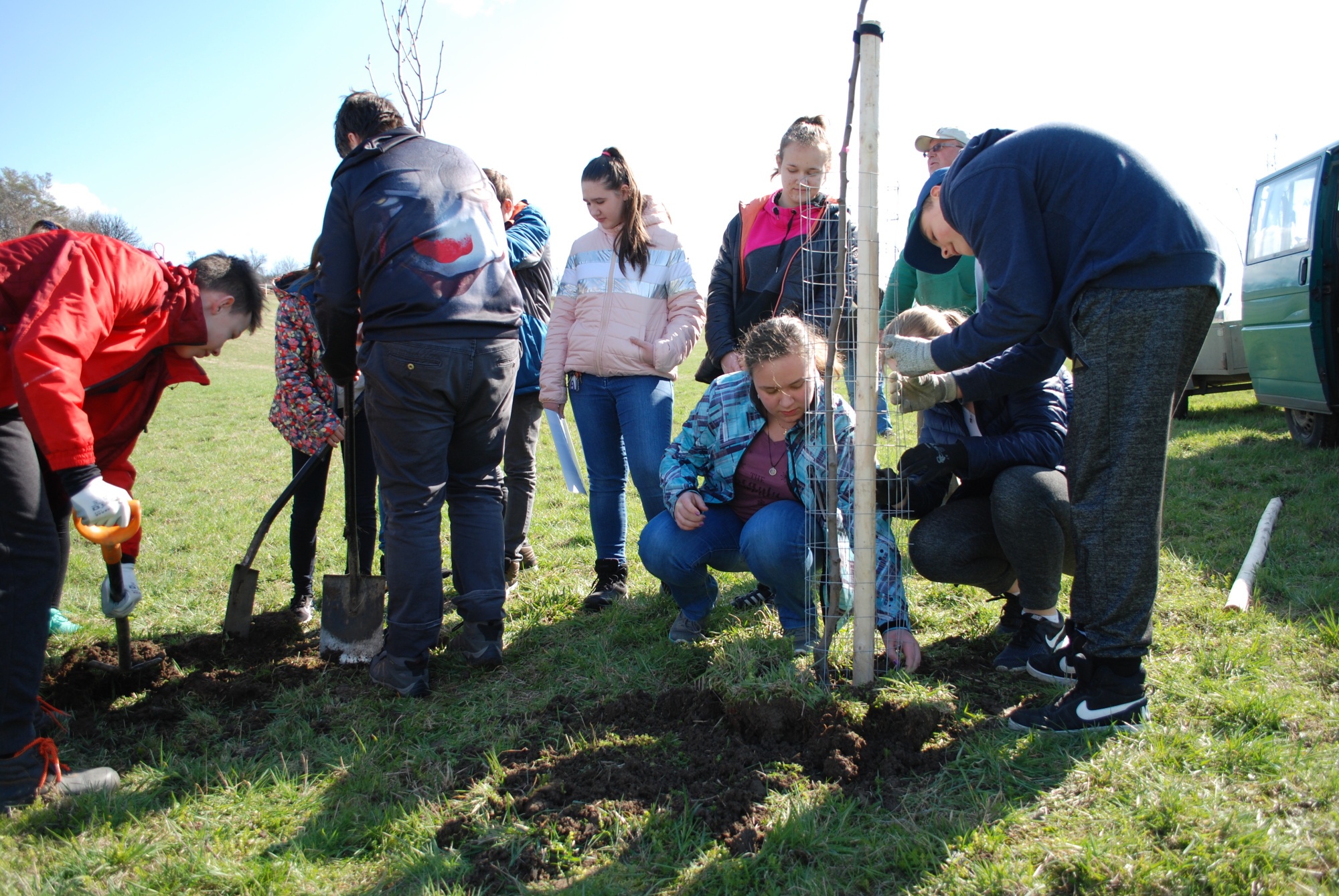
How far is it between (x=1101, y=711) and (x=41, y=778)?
9.68ft

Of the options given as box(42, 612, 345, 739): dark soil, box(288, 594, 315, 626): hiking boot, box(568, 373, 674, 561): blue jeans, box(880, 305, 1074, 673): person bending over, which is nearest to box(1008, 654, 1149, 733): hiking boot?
box(880, 305, 1074, 673): person bending over

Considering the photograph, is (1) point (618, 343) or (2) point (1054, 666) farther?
(1) point (618, 343)

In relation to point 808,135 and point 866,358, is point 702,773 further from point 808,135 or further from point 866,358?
point 808,135

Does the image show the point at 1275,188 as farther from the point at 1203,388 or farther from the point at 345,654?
the point at 345,654

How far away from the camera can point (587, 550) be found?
4883 millimetres

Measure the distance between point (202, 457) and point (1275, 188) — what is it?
10.9 meters

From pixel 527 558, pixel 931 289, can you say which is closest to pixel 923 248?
pixel 931 289

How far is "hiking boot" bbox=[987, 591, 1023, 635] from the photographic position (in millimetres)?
3084

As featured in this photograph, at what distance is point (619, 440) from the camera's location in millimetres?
3801

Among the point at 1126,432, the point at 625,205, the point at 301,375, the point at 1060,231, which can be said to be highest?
the point at 625,205

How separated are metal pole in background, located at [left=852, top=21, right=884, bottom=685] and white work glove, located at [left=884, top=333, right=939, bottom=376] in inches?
6.1

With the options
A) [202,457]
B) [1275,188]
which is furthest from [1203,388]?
[202,457]

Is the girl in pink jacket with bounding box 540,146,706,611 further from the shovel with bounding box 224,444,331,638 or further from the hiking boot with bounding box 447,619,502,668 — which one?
the shovel with bounding box 224,444,331,638

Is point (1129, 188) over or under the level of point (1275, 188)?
under
